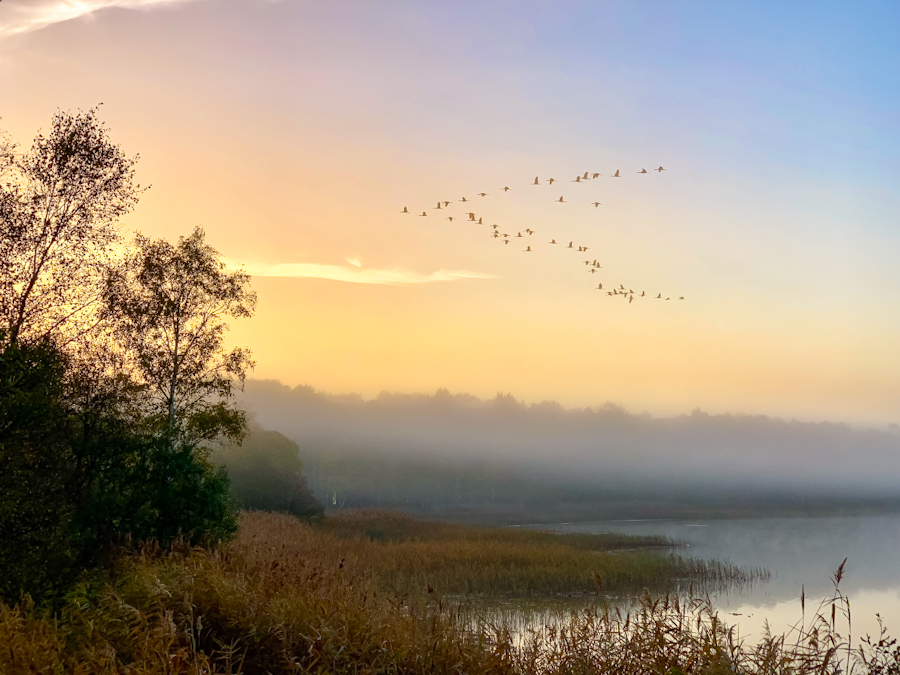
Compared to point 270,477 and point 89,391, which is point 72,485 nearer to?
point 89,391

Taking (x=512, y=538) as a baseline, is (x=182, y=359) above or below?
above

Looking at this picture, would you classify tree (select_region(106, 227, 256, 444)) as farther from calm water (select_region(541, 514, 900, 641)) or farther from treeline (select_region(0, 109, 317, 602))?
calm water (select_region(541, 514, 900, 641))

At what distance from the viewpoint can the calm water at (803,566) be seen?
24731mm

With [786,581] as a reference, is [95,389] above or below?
above

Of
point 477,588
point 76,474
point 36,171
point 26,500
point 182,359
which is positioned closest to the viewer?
point 26,500

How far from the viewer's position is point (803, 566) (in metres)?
41.8

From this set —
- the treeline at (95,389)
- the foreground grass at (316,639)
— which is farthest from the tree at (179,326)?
the foreground grass at (316,639)

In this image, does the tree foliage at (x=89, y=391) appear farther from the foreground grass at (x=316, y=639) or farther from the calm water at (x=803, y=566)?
the calm water at (x=803, y=566)

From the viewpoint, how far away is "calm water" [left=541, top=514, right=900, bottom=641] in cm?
2473

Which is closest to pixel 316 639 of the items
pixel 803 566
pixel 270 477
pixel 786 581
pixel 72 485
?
pixel 72 485

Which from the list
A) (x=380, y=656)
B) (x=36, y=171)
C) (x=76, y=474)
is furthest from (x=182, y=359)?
(x=380, y=656)

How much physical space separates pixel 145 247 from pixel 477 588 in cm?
1841

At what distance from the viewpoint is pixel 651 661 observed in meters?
10.1

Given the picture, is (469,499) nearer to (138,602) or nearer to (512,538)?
(512,538)
